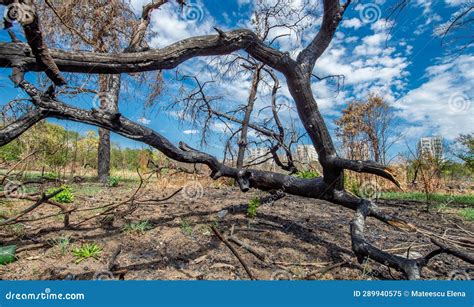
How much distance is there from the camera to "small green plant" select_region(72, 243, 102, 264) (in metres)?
2.07

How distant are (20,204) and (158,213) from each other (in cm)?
205

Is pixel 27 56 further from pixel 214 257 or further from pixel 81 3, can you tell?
pixel 81 3

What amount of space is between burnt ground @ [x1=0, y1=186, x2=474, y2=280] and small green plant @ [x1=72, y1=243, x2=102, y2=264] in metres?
0.04

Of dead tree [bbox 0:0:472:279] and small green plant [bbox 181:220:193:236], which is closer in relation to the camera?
dead tree [bbox 0:0:472:279]

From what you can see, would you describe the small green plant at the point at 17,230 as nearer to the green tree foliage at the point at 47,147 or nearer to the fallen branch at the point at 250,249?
the fallen branch at the point at 250,249

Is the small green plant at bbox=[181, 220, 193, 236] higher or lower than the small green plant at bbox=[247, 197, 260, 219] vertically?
lower

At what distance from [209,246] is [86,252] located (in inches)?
36.6

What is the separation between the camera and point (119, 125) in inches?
94.4

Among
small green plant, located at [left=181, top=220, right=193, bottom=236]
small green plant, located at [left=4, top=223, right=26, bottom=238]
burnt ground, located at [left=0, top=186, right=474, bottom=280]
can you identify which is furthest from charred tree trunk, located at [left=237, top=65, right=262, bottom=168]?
small green plant, located at [left=4, top=223, right=26, bottom=238]

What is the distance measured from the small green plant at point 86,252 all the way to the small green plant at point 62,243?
0.08 m

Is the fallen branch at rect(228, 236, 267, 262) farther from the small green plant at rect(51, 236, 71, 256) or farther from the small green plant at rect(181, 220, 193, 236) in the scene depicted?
the small green plant at rect(51, 236, 71, 256)

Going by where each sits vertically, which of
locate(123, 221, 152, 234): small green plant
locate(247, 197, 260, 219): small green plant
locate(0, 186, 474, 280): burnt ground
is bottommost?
locate(0, 186, 474, 280): burnt ground

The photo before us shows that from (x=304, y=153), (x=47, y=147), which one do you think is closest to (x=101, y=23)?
(x=47, y=147)

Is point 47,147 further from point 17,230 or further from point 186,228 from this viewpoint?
point 186,228
